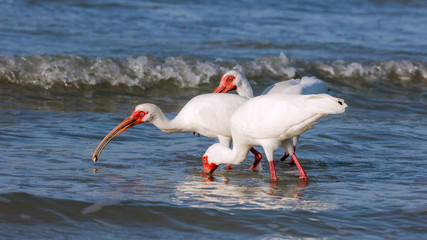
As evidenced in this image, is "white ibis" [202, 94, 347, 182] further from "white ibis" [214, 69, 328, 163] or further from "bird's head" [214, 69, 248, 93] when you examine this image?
"bird's head" [214, 69, 248, 93]

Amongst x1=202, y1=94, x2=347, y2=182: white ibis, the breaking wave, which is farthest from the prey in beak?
the breaking wave

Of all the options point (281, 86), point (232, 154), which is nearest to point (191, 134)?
point (281, 86)

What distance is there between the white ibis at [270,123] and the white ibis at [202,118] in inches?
11.8

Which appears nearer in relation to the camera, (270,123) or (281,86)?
(270,123)

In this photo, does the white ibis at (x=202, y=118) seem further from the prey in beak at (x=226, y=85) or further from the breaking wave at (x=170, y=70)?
the breaking wave at (x=170, y=70)

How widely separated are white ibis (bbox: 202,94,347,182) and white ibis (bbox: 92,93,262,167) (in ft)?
0.99

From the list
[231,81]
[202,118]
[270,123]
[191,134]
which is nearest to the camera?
[270,123]

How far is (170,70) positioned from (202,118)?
5.78 metres

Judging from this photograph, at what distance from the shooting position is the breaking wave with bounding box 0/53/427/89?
1305 centimetres

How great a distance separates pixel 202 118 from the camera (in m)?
8.26

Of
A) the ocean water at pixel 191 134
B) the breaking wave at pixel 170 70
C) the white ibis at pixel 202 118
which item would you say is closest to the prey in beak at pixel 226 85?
the ocean water at pixel 191 134

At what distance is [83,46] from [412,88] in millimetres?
6555

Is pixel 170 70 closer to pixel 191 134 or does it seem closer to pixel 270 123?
pixel 191 134

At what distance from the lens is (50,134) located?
9219 millimetres
